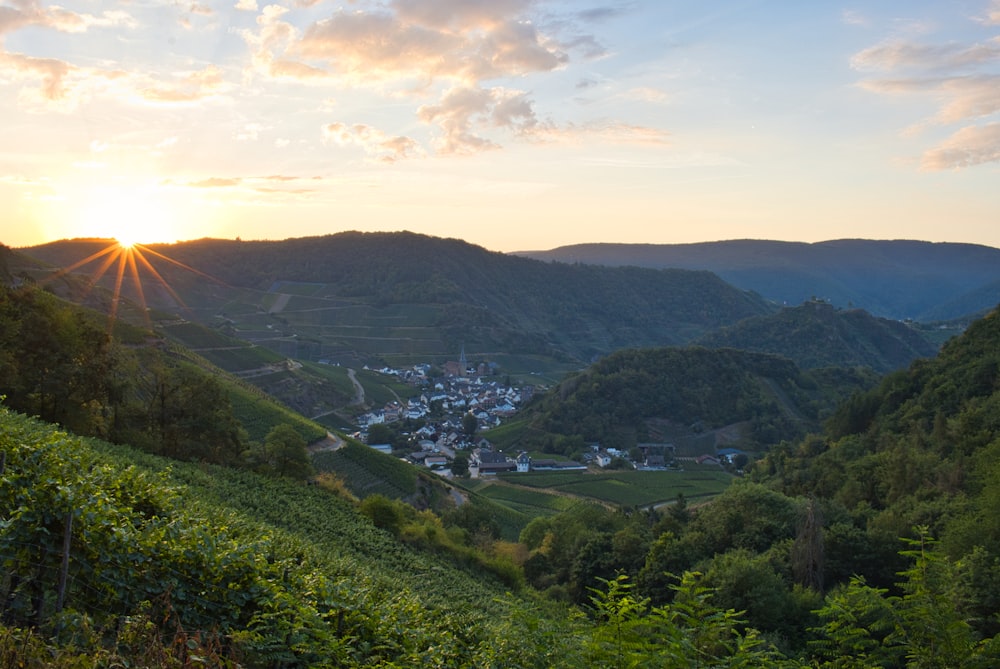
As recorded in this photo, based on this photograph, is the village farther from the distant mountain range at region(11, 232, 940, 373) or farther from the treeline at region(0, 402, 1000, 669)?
the treeline at region(0, 402, 1000, 669)

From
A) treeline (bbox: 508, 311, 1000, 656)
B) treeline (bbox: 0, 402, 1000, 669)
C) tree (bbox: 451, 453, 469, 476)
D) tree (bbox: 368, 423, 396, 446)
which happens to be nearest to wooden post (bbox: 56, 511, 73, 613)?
treeline (bbox: 0, 402, 1000, 669)

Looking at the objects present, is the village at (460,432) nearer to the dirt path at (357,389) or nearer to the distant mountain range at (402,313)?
the dirt path at (357,389)

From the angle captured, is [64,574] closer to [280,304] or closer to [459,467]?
[459,467]

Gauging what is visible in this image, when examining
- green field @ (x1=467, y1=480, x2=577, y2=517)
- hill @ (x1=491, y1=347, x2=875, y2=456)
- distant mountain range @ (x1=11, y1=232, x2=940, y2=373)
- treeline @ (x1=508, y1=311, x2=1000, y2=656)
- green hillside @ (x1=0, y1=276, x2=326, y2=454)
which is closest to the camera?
treeline @ (x1=508, y1=311, x2=1000, y2=656)

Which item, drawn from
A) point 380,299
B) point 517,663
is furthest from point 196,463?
point 380,299

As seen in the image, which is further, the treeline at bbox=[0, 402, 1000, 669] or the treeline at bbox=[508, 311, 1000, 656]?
the treeline at bbox=[508, 311, 1000, 656]

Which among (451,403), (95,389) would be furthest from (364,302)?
(95,389)
